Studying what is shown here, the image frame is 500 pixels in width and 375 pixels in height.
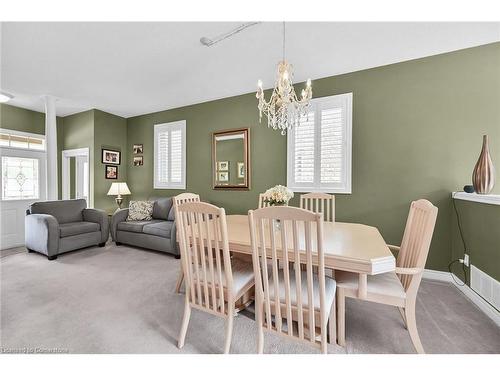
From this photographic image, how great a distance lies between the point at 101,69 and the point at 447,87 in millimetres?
4347

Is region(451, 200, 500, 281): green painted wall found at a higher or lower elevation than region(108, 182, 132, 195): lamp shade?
lower

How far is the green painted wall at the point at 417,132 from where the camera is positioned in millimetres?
2453

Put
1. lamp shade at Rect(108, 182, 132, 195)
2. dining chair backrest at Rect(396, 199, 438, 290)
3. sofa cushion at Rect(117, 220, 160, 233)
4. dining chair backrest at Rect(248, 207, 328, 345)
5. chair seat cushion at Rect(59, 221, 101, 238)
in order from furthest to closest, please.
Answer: lamp shade at Rect(108, 182, 132, 195) < sofa cushion at Rect(117, 220, 160, 233) < chair seat cushion at Rect(59, 221, 101, 238) < dining chair backrest at Rect(396, 199, 438, 290) < dining chair backrest at Rect(248, 207, 328, 345)

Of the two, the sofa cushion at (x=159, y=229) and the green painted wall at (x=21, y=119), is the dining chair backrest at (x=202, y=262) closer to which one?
the sofa cushion at (x=159, y=229)

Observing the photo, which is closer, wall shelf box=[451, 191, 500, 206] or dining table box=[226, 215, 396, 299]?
dining table box=[226, 215, 396, 299]

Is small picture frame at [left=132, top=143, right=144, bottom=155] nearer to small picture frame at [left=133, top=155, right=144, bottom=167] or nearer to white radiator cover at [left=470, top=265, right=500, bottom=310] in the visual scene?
small picture frame at [left=133, top=155, right=144, bottom=167]

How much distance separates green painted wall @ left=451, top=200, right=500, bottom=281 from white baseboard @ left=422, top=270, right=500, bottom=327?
11 cm

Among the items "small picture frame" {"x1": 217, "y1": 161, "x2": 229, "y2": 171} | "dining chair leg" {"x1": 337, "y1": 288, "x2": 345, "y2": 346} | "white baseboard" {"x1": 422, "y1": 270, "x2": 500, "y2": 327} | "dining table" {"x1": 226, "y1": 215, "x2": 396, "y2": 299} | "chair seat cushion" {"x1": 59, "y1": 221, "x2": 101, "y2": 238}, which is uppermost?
"small picture frame" {"x1": 217, "y1": 161, "x2": 229, "y2": 171}

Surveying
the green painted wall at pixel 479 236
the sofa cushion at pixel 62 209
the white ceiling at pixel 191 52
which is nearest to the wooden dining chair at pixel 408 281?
the green painted wall at pixel 479 236

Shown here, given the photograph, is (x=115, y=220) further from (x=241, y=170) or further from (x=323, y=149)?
(x=323, y=149)

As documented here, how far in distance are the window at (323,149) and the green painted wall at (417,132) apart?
0.36 feet

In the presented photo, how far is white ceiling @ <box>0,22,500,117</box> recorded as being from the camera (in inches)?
84.3

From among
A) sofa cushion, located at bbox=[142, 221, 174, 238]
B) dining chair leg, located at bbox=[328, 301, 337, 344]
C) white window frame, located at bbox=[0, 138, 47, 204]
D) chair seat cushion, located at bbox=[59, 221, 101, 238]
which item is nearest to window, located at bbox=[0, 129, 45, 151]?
white window frame, located at bbox=[0, 138, 47, 204]
